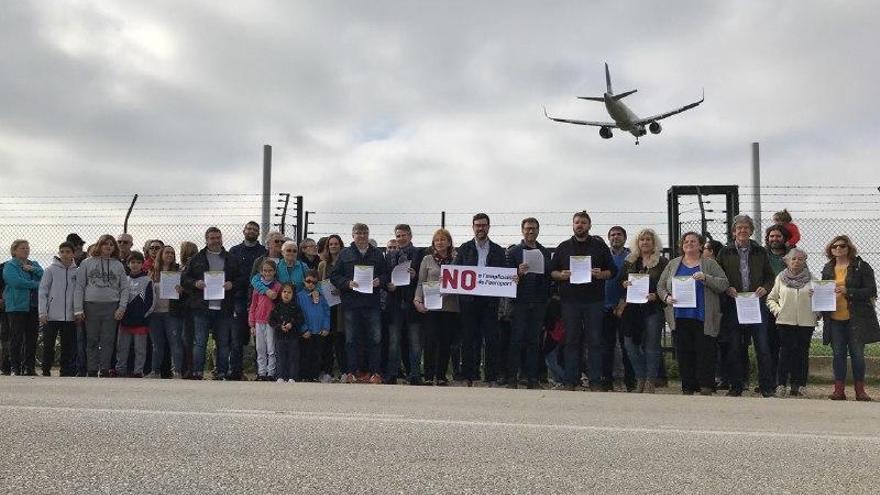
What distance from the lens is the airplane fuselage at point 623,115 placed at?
137 ft

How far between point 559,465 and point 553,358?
20.7 feet

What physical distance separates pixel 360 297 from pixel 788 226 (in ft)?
16.8

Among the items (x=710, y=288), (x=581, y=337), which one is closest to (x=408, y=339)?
(x=581, y=337)

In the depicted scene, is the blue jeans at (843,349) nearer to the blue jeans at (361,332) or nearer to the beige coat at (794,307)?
the beige coat at (794,307)

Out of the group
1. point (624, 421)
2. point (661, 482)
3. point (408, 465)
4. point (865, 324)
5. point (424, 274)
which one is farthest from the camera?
point (424, 274)

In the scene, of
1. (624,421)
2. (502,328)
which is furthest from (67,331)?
(624,421)

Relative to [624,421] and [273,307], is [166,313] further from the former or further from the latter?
[624,421]

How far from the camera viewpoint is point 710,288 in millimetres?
9477

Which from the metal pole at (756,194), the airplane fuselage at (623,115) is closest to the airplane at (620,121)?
the airplane fuselage at (623,115)

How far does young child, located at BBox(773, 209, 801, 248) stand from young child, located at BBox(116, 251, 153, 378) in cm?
780

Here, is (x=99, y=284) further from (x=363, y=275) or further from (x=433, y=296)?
(x=433, y=296)

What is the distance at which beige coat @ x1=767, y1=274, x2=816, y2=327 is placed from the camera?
30.7 ft

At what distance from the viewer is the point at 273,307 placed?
10.7 metres

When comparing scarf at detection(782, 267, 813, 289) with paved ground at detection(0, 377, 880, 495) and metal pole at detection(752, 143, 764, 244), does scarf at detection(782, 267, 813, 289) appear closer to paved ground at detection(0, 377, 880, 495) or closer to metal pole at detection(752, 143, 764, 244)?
paved ground at detection(0, 377, 880, 495)
